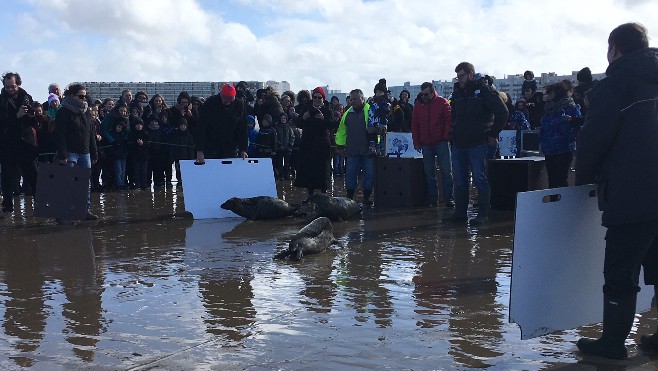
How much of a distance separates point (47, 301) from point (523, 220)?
4155 millimetres

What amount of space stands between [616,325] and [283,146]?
1532cm

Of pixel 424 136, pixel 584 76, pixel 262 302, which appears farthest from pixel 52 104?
pixel 262 302

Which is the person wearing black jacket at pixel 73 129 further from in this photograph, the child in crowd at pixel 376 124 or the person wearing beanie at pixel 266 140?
the person wearing beanie at pixel 266 140

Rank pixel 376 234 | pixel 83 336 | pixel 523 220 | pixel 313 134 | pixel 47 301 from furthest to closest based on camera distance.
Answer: pixel 313 134
pixel 376 234
pixel 47 301
pixel 83 336
pixel 523 220

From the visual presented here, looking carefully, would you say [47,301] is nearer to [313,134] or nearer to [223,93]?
[223,93]

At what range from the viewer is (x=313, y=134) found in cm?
1430

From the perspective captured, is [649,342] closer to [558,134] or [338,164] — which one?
[558,134]

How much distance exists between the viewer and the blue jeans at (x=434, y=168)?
45.3 feet

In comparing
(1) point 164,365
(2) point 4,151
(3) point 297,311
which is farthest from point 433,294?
(2) point 4,151

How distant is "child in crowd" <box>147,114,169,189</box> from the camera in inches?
746

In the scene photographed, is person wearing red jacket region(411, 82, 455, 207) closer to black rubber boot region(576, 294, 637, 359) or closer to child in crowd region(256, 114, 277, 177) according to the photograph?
child in crowd region(256, 114, 277, 177)

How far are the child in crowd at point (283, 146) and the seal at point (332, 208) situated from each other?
7722 millimetres

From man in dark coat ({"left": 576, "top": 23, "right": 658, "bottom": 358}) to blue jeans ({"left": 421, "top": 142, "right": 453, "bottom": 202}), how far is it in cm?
822

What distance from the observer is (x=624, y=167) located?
5.44m
